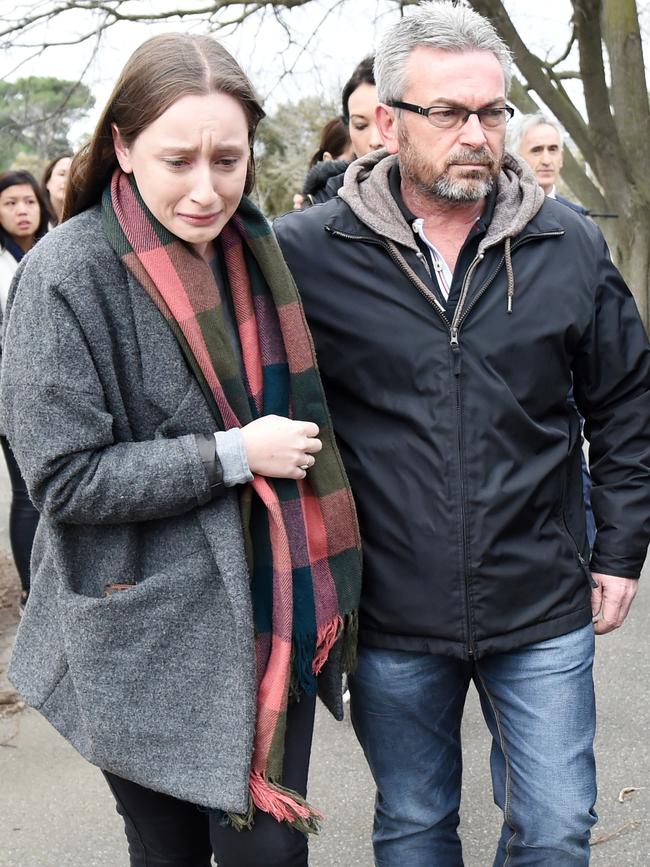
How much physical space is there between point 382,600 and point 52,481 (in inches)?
31.7

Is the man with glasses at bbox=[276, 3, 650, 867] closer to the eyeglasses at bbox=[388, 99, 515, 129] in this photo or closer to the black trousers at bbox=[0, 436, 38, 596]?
the eyeglasses at bbox=[388, 99, 515, 129]

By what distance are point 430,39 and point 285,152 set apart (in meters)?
29.0

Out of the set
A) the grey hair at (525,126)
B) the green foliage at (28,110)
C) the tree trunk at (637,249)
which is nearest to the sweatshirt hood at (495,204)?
the grey hair at (525,126)

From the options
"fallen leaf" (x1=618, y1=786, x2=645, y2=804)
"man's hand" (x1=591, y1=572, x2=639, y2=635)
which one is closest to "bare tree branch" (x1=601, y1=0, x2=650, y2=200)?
"fallen leaf" (x1=618, y1=786, x2=645, y2=804)

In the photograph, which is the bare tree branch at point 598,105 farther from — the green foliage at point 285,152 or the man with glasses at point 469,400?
the green foliage at point 285,152

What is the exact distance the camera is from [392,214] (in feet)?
7.72

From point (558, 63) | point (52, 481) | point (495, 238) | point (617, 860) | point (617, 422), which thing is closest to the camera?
point (52, 481)

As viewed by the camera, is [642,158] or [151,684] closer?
[151,684]

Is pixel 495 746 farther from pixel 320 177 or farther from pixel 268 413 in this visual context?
pixel 320 177

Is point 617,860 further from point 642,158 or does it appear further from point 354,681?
point 642,158

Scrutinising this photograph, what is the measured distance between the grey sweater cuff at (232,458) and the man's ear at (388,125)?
888 mm

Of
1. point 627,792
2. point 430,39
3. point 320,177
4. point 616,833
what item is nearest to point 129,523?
point 430,39

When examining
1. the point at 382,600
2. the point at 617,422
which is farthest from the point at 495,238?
the point at 382,600

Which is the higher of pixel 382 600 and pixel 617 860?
pixel 382 600
